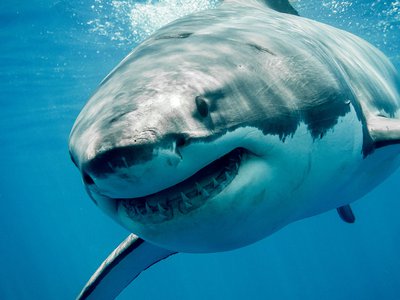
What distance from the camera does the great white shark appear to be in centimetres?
169

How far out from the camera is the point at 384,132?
3.18 meters

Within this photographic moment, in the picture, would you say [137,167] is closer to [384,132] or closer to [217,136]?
[217,136]

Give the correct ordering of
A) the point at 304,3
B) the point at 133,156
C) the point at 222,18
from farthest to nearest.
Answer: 1. the point at 304,3
2. the point at 222,18
3. the point at 133,156

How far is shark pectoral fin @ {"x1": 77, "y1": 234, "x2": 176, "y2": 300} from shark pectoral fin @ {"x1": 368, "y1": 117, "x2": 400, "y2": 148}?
2.48 meters

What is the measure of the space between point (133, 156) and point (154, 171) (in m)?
0.11

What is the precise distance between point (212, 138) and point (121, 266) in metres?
3.26

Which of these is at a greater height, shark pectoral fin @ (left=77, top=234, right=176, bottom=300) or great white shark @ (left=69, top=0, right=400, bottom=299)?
great white shark @ (left=69, top=0, right=400, bottom=299)

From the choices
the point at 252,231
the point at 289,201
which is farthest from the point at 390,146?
the point at 252,231

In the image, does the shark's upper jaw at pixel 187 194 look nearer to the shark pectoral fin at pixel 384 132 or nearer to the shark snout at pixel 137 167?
the shark snout at pixel 137 167

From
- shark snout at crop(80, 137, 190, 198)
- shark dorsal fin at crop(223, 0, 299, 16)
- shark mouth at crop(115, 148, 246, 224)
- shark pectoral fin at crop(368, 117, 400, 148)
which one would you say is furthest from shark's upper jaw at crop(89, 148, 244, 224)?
shark dorsal fin at crop(223, 0, 299, 16)

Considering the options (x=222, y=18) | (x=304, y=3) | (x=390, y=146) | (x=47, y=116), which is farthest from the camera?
(x=47, y=116)

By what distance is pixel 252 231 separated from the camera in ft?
7.61

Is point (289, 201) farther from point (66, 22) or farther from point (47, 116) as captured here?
point (47, 116)

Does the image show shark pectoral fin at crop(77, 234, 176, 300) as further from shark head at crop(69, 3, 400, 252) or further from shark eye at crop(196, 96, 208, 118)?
shark eye at crop(196, 96, 208, 118)
